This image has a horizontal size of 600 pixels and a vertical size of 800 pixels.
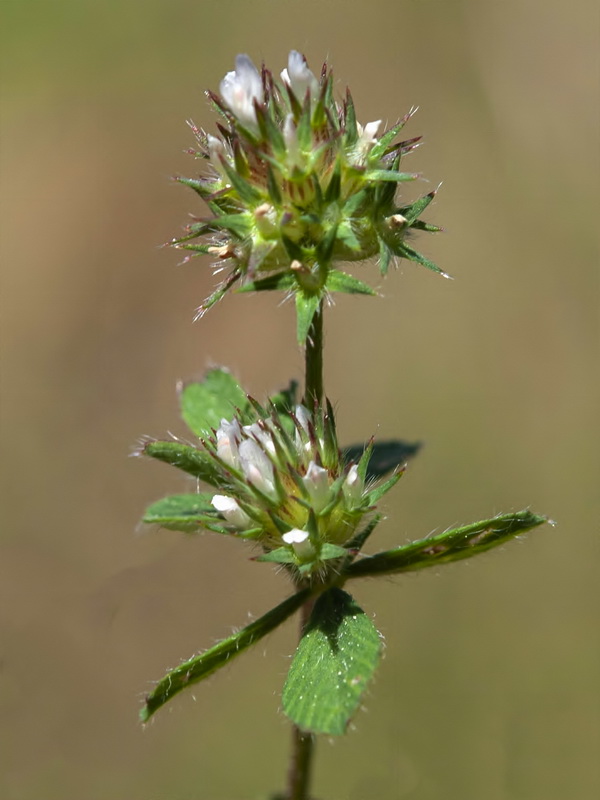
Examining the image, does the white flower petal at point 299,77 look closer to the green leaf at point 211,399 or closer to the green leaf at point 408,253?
the green leaf at point 408,253

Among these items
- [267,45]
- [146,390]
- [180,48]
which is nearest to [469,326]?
[146,390]

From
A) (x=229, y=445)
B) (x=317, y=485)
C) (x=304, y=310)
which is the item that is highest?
(x=304, y=310)

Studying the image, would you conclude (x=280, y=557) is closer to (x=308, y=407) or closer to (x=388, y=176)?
(x=308, y=407)

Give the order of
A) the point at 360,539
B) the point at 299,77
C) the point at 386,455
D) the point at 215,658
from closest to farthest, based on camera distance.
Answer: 1. the point at 299,77
2. the point at 215,658
3. the point at 360,539
4. the point at 386,455

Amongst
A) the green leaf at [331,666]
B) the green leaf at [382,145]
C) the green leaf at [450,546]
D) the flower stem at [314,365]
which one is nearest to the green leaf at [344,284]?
the flower stem at [314,365]

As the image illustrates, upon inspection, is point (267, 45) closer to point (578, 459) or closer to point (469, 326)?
point (469, 326)

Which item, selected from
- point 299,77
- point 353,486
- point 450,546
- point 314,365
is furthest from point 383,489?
point 299,77
